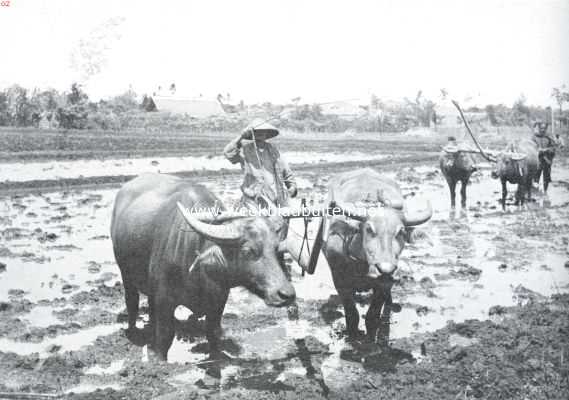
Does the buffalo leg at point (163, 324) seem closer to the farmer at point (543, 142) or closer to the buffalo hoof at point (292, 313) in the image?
the buffalo hoof at point (292, 313)

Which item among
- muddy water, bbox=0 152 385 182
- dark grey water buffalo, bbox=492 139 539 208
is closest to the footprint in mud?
dark grey water buffalo, bbox=492 139 539 208

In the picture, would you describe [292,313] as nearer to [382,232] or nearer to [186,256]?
[382,232]

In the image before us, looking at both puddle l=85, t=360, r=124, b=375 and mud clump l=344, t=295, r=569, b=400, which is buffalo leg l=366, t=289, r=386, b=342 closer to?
mud clump l=344, t=295, r=569, b=400

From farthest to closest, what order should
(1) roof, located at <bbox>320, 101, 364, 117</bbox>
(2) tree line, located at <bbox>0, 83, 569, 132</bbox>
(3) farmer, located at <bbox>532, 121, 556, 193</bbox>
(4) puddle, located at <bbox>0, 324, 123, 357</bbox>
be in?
(1) roof, located at <bbox>320, 101, 364, 117</bbox>, (2) tree line, located at <bbox>0, 83, 569, 132</bbox>, (3) farmer, located at <bbox>532, 121, 556, 193</bbox>, (4) puddle, located at <bbox>0, 324, 123, 357</bbox>

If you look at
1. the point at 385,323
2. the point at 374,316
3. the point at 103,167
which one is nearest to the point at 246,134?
the point at 374,316

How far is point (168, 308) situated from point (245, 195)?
6.18ft

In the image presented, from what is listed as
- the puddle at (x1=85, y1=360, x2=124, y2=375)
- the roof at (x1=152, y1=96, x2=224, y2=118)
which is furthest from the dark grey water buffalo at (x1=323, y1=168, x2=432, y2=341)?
the roof at (x1=152, y1=96, x2=224, y2=118)

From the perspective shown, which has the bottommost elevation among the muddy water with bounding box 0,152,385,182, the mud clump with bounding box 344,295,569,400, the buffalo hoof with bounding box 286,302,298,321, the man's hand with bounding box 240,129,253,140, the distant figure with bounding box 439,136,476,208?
the buffalo hoof with bounding box 286,302,298,321

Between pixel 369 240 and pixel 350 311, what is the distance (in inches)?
42.1

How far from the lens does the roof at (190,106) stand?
1432 inches

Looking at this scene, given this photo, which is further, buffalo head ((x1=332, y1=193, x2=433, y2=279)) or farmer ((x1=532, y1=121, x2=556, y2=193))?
farmer ((x1=532, y1=121, x2=556, y2=193))

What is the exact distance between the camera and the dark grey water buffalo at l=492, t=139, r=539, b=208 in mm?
12107

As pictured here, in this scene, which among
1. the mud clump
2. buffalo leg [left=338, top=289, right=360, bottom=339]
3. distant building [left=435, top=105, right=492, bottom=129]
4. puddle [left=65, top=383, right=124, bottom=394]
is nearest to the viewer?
the mud clump

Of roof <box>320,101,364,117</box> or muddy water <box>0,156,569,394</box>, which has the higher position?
roof <box>320,101,364,117</box>
